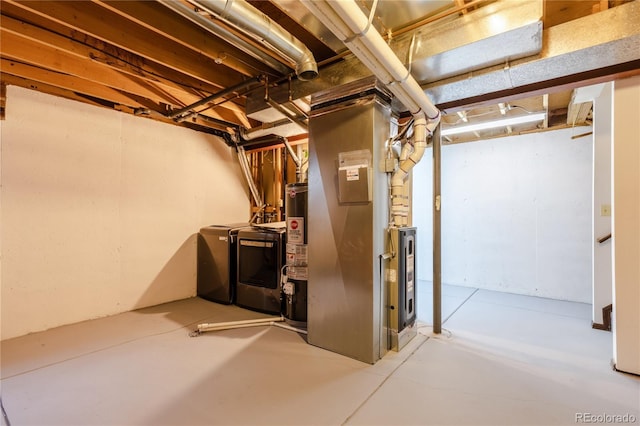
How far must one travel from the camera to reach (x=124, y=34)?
2148 millimetres

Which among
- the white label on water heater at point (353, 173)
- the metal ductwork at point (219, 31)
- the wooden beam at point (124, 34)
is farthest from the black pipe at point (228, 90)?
the white label on water heater at point (353, 173)

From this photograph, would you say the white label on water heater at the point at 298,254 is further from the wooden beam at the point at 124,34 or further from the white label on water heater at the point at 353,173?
the wooden beam at the point at 124,34

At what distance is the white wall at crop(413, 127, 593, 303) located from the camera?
3793mm

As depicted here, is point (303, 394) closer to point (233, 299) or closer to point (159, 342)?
point (159, 342)

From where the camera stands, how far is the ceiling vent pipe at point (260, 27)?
1.50m

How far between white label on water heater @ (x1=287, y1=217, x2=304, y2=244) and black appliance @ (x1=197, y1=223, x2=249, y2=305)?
1.02 metres

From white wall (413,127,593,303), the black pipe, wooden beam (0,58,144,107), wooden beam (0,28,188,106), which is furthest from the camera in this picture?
white wall (413,127,593,303)

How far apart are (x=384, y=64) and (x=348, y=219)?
1.12m

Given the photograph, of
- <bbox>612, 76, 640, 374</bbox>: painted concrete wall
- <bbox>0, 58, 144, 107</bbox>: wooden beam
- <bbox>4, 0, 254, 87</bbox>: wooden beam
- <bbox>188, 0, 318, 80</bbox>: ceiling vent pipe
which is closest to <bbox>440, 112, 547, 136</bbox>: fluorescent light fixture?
<bbox>612, 76, 640, 374</bbox>: painted concrete wall

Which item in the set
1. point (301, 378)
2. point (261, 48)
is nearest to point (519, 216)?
point (301, 378)

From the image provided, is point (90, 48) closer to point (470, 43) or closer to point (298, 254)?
point (298, 254)

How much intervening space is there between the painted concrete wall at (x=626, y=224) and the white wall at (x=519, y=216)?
7.00 feet

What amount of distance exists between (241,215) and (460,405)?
3859mm

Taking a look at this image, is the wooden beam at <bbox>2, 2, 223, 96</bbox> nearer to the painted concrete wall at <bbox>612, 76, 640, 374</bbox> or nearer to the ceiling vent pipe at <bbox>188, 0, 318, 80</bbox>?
the ceiling vent pipe at <bbox>188, 0, 318, 80</bbox>
